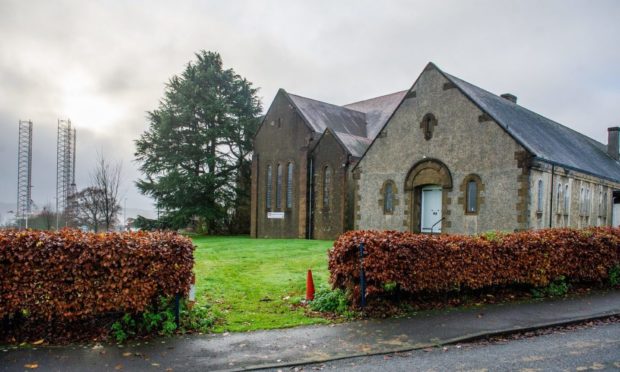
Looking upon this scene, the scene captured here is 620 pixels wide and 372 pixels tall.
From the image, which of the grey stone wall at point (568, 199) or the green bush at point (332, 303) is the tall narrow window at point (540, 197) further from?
the green bush at point (332, 303)

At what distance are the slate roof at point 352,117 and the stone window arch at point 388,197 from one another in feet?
18.4

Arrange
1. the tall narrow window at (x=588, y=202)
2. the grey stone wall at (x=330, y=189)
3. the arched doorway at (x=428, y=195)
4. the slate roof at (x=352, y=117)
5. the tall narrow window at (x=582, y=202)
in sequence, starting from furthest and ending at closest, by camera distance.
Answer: the slate roof at (x=352, y=117) → the grey stone wall at (x=330, y=189) → the tall narrow window at (x=588, y=202) → the tall narrow window at (x=582, y=202) → the arched doorway at (x=428, y=195)

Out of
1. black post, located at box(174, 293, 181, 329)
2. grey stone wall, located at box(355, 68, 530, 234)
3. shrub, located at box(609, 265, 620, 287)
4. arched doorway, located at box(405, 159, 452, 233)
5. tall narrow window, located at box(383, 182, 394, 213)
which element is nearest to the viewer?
black post, located at box(174, 293, 181, 329)

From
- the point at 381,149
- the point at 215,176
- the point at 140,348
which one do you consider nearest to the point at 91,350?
the point at 140,348

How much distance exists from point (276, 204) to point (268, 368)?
1108 inches

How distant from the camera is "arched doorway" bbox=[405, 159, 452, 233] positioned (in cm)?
2252

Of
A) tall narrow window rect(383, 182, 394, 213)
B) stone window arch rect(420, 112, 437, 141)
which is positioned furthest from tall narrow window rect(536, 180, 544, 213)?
tall narrow window rect(383, 182, 394, 213)

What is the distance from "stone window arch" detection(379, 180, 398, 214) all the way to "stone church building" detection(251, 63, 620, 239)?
5 centimetres

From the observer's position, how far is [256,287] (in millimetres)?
12383

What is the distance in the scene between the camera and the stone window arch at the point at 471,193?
21.3 metres

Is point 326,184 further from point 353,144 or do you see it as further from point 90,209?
point 90,209

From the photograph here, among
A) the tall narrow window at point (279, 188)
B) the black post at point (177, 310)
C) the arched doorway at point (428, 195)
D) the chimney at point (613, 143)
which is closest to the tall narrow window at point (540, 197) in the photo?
the arched doorway at point (428, 195)

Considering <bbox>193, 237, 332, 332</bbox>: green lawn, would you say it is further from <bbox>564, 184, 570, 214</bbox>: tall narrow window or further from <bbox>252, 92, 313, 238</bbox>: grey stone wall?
<bbox>252, 92, 313, 238</bbox>: grey stone wall

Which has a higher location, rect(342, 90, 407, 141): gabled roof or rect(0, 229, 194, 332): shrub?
rect(342, 90, 407, 141): gabled roof
